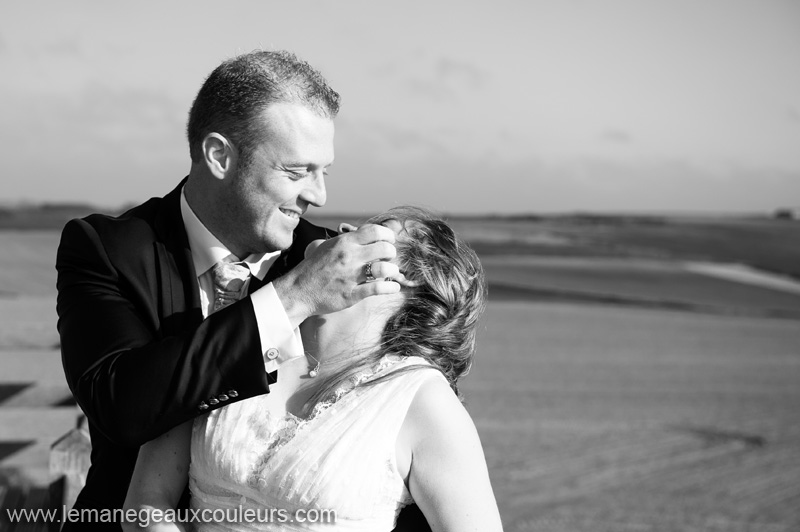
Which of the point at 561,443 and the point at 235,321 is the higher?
the point at 235,321

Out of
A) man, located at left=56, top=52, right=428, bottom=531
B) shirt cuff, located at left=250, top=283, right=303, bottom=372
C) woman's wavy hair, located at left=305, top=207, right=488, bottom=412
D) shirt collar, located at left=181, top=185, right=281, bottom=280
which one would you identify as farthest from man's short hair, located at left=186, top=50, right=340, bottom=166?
shirt cuff, located at left=250, top=283, right=303, bottom=372

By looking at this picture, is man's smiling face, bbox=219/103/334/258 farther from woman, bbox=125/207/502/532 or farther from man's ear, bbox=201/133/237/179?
woman, bbox=125/207/502/532

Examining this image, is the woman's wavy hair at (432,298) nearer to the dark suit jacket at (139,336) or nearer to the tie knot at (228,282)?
the dark suit jacket at (139,336)

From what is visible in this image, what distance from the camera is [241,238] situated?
3.03m

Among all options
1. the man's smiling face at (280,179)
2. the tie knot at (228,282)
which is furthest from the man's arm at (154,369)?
the man's smiling face at (280,179)

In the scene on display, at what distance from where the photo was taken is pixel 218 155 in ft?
9.88

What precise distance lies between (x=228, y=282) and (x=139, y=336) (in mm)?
414

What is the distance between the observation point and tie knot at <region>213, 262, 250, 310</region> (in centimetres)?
299

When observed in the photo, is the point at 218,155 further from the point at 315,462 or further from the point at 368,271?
the point at 315,462

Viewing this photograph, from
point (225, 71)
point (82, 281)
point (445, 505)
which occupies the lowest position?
point (445, 505)

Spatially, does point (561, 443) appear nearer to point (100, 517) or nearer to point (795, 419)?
point (795, 419)

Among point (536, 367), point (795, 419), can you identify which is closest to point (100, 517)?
point (795, 419)

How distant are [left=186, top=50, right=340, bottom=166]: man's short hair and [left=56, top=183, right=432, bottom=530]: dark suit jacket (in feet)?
1.12

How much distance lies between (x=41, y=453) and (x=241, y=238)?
2885 mm
